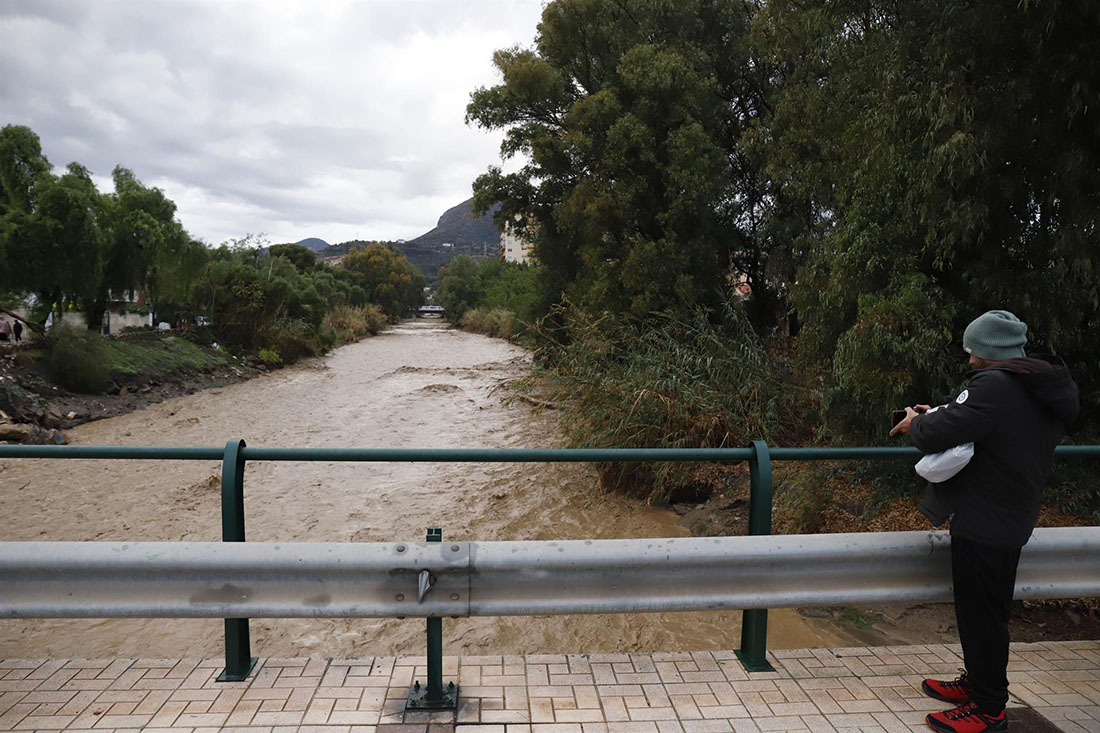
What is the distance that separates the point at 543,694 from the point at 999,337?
2182 millimetres

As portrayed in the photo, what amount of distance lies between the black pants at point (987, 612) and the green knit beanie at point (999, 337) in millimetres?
695

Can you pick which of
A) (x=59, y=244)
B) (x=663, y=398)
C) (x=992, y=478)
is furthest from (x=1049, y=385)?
(x=59, y=244)

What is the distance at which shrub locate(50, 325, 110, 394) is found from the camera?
1897 centimetres

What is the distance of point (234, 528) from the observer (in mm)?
2926

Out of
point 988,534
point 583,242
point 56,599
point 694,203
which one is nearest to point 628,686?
point 988,534

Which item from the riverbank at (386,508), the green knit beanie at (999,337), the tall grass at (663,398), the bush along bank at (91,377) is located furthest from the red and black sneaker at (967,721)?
the bush along bank at (91,377)

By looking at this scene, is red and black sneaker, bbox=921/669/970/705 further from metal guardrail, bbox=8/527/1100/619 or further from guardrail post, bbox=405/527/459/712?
guardrail post, bbox=405/527/459/712

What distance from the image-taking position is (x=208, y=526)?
9.36 metres

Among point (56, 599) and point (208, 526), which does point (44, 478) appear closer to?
point (208, 526)

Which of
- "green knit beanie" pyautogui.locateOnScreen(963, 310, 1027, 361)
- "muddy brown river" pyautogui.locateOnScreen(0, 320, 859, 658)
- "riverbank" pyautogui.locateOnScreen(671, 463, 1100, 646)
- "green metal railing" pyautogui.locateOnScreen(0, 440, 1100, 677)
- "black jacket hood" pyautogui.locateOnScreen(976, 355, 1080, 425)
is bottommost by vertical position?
"muddy brown river" pyautogui.locateOnScreen(0, 320, 859, 658)

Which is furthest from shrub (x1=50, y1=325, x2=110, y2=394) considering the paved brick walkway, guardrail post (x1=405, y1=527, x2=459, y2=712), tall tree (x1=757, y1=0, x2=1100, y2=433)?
guardrail post (x1=405, y1=527, x2=459, y2=712)

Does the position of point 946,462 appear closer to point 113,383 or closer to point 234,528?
point 234,528

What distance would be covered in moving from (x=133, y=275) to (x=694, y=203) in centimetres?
1922

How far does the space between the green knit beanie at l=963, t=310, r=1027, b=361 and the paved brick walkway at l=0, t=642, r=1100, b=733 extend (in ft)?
4.55
